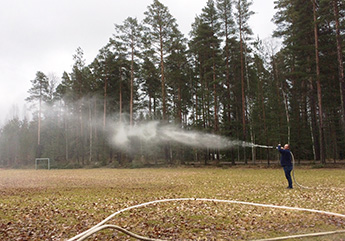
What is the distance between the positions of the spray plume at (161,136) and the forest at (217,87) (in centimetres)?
71

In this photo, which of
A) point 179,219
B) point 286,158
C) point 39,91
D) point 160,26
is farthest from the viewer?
point 39,91

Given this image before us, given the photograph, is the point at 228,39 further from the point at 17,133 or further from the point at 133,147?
the point at 17,133

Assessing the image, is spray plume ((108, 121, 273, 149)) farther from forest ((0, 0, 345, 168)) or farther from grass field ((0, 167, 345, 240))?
grass field ((0, 167, 345, 240))

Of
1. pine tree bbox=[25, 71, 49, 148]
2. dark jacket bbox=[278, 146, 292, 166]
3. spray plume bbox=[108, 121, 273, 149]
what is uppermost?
pine tree bbox=[25, 71, 49, 148]

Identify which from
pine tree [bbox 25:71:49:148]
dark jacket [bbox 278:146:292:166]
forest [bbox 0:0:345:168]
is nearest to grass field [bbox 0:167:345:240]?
dark jacket [bbox 278:146:292:166]

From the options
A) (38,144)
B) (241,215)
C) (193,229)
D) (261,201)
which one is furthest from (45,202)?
(38,144)

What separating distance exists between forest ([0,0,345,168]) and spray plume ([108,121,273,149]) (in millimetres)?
709

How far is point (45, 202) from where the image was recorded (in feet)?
33.6

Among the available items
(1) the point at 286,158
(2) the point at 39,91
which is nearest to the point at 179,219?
(1) the point at 286,158

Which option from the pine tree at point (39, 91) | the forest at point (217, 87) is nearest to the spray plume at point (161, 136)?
the forest at point (217, 87)

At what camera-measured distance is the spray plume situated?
33188 mm

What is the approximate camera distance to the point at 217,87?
38438mm

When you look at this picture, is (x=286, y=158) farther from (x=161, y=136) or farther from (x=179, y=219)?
(x=161, y=136)

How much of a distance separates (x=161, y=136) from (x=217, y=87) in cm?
1095
